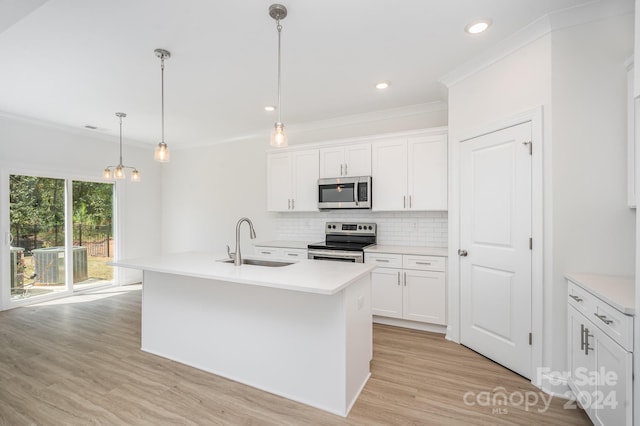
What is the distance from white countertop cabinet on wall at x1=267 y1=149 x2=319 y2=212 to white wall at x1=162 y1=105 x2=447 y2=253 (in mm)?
369

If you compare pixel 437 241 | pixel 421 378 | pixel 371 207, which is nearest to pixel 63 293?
pixel 371 207

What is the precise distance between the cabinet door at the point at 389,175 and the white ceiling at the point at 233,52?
0.59m

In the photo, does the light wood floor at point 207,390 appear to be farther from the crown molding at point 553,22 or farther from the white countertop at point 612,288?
the crown molding at point 553,22

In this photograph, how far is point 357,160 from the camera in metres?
4.01

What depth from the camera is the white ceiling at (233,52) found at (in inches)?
81.0

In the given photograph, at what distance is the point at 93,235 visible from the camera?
5.21 m

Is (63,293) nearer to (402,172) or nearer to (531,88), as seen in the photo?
(402,172)

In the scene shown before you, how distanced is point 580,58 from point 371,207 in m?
2.37

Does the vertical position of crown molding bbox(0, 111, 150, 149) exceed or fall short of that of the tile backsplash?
it exceeds it

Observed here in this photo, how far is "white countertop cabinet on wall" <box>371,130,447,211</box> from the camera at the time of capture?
3525 millimetres

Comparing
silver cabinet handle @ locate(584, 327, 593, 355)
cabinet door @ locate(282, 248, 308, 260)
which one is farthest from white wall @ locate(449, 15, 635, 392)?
cabinet door @ locate(282, 248, 308, 260)

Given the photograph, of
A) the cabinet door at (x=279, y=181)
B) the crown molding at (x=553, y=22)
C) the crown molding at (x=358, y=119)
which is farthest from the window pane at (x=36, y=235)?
the crown molding at (x=553, y=22)

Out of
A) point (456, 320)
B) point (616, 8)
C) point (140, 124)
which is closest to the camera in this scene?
point (616, 8)

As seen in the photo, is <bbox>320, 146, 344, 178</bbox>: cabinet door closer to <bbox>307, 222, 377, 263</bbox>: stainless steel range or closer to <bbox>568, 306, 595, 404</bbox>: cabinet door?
<bbox>307, 222, 377, 263</bbox>: stainless steel range
